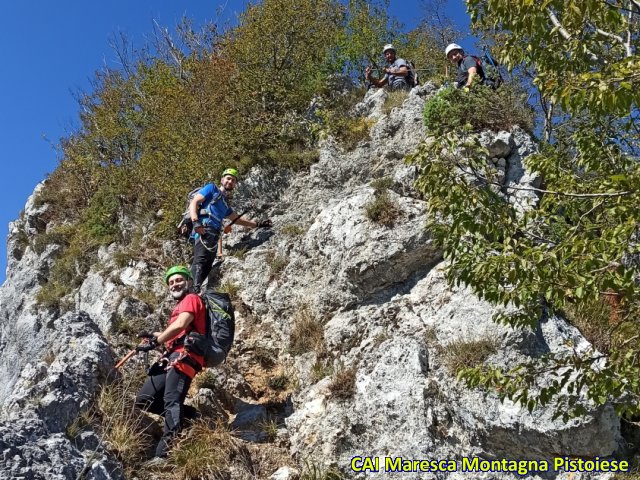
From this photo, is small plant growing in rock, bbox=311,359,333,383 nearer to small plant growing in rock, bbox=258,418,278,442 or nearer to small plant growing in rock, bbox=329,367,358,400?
small plant growing in rock, bbox=329,367,358,400

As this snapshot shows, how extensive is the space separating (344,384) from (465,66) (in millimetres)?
7107

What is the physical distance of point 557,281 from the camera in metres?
4.04

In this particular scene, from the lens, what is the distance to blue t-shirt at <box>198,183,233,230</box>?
31.2ft

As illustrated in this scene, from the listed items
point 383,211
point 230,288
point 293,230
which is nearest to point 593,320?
point 383,211

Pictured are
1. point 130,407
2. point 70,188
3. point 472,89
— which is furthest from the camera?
point 70,188

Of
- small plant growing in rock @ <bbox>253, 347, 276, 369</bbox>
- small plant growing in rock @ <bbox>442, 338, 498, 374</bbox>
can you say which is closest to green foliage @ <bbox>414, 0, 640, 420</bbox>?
small plant growing in rock @ <bbox>442, 338, 498, 374</bbox>

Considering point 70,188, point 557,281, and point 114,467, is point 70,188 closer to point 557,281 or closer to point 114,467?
point 114,467

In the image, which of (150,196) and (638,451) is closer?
(638,451)

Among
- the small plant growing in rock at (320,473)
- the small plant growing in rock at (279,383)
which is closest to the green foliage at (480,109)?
the small plant growing in rock at (279,383)

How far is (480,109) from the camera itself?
966cm

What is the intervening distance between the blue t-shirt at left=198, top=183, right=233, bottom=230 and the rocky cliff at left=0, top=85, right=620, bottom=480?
1186 millimetres

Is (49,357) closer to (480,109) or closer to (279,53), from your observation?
(480,109)

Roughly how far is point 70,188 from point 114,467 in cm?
1326

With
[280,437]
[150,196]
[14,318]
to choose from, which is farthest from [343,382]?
[14,318]
